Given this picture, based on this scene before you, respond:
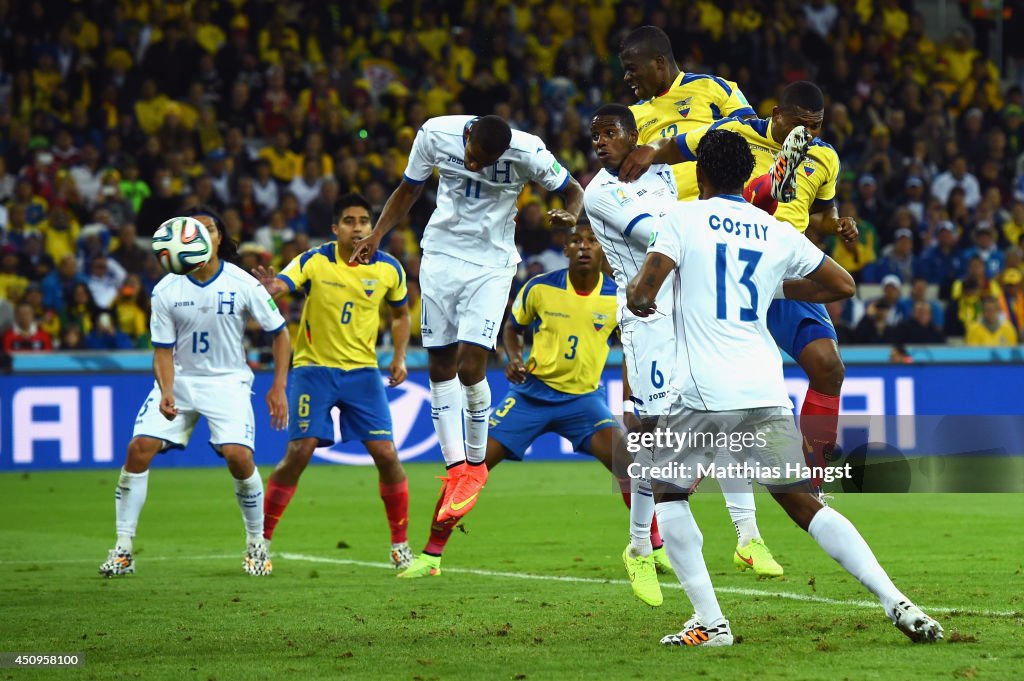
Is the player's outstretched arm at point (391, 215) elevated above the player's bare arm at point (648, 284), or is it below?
above

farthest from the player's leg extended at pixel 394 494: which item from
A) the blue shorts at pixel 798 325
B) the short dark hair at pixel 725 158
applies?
the short dark hair at pixel 725 158

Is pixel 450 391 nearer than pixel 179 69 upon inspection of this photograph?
Yes

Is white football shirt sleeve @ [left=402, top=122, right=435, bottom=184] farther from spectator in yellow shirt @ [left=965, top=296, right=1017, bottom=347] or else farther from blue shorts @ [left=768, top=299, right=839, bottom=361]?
spectator in yellow shirt @ [left=965, top=296, right=1017, bottom=347]

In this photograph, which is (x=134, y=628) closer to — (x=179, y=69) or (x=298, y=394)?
(x=298, y=394)

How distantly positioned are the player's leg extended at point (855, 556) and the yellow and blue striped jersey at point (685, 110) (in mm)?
3084

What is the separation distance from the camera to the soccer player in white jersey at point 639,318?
800cm

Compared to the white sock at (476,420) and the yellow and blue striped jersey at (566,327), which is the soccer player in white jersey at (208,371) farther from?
the yellow and blue striped jersey at (566,327)

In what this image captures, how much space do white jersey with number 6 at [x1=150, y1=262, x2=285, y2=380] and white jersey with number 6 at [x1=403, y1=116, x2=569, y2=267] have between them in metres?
1.28

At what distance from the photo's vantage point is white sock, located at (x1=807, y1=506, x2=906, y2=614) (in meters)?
6.10

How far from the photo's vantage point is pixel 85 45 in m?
22.1

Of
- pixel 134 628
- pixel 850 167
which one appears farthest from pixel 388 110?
pixel 134 628

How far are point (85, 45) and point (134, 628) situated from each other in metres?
16.6

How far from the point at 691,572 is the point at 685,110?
140 inches

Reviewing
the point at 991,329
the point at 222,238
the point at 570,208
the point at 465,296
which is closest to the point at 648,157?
the point at 570,208
